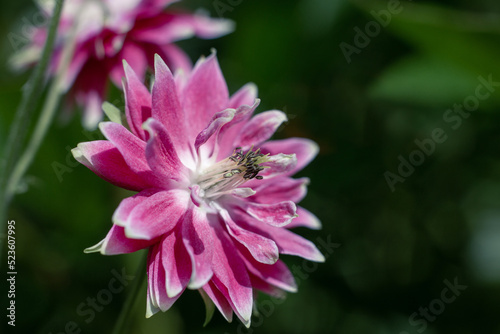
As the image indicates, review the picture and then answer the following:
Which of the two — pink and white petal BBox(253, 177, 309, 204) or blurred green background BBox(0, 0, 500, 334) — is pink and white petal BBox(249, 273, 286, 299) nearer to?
pink and white petal BBox(253, 177, 309, 204)

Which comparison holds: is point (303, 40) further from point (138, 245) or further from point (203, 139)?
point (138, 245)

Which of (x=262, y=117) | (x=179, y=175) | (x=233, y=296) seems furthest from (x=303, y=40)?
(x=233, y=296)

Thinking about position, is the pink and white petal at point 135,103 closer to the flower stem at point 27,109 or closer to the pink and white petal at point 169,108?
the pink and white petal at point 169,108

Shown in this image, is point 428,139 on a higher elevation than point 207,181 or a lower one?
lower

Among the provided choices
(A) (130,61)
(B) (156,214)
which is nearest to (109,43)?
(A) (130,61)

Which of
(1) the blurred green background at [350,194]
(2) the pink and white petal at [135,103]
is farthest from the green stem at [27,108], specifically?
(1) the blurred green background at [350,194]

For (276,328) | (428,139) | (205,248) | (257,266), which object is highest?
(205,248)
